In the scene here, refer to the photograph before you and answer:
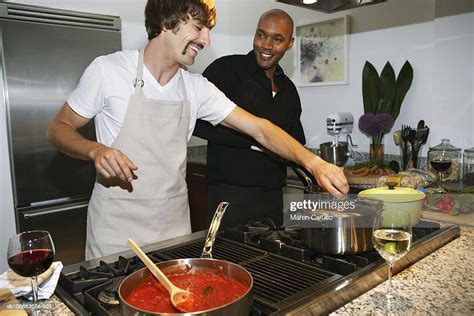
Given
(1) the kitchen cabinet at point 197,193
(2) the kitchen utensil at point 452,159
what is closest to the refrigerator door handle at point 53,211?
(1) the kitchen cabinet at point 197,193

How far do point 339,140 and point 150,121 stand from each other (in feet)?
5.88

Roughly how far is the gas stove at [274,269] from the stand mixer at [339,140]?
1343 millimetres

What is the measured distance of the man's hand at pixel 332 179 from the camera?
1.25 metres

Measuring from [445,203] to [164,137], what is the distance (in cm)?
117

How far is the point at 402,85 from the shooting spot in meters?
2.60

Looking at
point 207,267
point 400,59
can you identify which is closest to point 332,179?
point 207,267

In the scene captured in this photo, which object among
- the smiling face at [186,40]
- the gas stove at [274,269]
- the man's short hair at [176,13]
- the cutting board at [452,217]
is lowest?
the cutting board at [452,217]

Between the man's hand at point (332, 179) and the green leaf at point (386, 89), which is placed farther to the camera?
the green leaf at point (386, 89)

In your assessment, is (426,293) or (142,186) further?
(142,186)

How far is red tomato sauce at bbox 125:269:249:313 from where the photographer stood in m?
0.78

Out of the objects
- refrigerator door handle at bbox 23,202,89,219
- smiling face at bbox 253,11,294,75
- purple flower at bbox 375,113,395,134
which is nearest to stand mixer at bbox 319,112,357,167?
purple flower at bbox 375,113,395,134

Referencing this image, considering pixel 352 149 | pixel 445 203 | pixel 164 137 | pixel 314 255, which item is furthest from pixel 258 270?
pixel 352 149

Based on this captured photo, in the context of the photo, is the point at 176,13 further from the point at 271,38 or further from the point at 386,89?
the point at 386,89

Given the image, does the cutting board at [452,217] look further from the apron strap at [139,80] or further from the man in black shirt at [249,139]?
the apron strap at [139,80]
